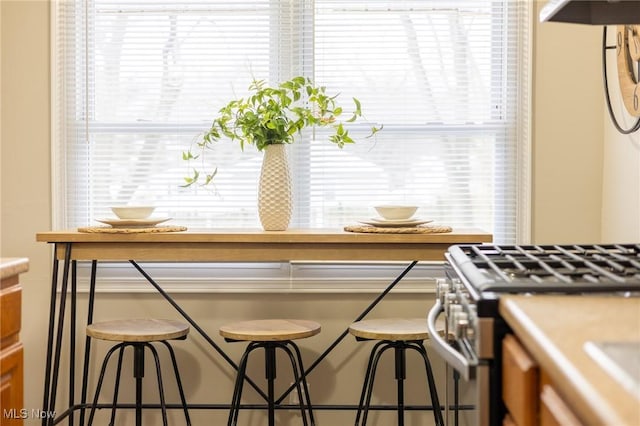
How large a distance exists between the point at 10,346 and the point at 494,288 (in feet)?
4.20

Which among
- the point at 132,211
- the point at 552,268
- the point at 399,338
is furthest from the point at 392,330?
the point at 552,268

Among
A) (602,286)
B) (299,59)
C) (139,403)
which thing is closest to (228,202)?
(299,59)

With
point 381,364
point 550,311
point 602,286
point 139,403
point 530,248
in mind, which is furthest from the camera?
point 381,364

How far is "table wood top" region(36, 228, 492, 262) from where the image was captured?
8.98 feet

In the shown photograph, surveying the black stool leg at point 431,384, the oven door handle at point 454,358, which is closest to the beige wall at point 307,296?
the black stool leg at point 431,384

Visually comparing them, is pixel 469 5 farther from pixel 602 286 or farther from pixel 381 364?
pixel 602 286

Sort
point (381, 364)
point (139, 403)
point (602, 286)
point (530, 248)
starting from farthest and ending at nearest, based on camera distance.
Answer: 1. point (381, 364)
2. point (139, 403)
3. point (530, 248)
4. point (602, 286)

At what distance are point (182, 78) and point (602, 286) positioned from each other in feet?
7.99

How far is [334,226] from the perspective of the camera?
343 centimetres

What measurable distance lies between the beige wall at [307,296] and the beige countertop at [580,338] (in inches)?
81.6

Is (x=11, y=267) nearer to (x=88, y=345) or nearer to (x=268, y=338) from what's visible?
(x=268, y=338)

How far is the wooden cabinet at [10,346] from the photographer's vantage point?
1931 millimetres

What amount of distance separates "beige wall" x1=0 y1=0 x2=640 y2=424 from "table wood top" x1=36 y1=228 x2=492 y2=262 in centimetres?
63

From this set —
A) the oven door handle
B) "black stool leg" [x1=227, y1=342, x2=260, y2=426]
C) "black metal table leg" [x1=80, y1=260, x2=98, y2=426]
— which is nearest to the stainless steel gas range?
the oven door handle
